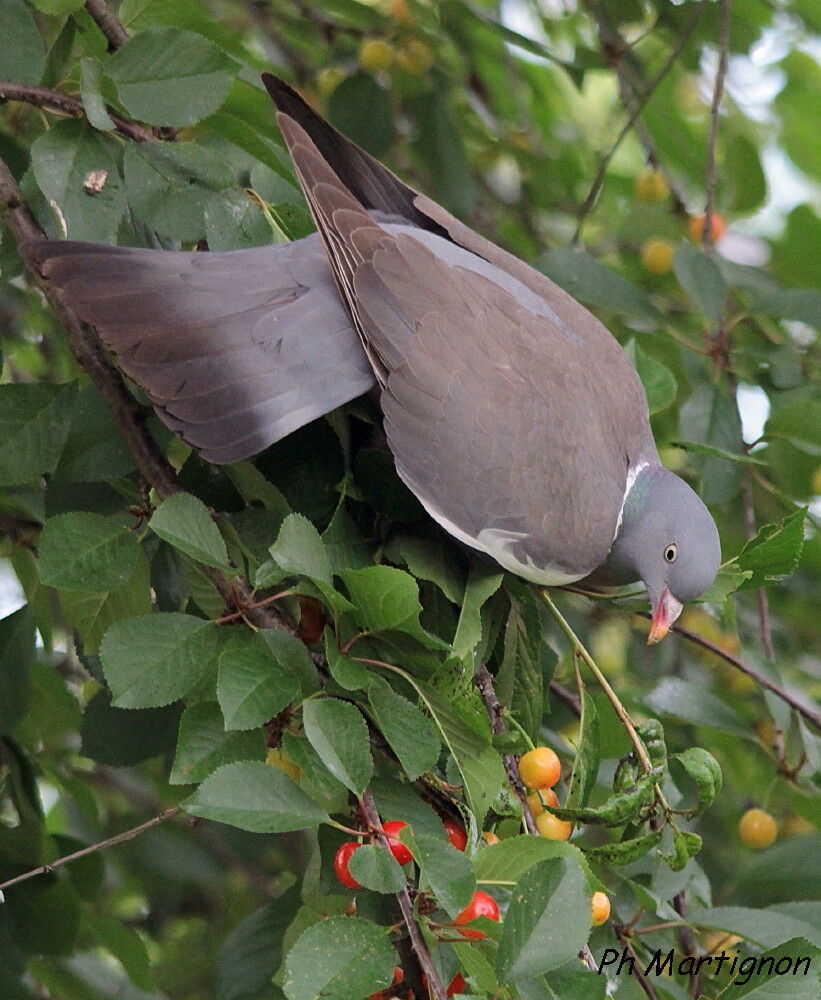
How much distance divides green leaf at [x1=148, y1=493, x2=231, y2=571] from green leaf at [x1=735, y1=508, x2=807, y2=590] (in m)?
0.90

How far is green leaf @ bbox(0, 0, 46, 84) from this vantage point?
2.20 metres

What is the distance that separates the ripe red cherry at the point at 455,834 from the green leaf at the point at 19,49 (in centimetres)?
151

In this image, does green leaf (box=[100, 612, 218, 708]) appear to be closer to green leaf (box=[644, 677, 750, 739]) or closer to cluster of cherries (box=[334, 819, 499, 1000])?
cluster of cherries (box=[334, 819, 499, 1000])

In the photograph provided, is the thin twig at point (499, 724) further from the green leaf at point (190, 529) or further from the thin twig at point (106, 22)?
the thin twig at point (106, 22)

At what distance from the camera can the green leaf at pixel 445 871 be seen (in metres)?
1.47

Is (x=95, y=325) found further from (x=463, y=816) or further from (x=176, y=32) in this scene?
(x=463, y=816)

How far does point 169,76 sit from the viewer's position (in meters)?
2.21

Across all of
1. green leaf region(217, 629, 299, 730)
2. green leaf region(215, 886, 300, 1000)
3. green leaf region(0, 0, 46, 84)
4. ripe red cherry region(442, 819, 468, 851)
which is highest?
green leaf region(0, 0, 46, 84)

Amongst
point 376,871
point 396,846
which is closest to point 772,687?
point 396,846

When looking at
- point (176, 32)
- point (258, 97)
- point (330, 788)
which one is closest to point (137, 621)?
point (330, 788)

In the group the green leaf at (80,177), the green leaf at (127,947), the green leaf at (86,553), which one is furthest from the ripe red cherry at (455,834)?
the green leaf at (80,177)

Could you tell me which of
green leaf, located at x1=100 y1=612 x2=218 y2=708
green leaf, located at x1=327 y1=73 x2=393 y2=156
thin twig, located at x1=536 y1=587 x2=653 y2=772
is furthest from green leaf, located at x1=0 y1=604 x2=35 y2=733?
green leaf, located at x1=327 y1=73 x2=393 y2=156

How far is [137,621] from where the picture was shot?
69.7 inches

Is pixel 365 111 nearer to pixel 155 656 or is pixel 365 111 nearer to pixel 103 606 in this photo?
pixel 103 606
